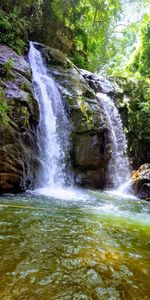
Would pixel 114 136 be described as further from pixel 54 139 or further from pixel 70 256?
pixel 70 256

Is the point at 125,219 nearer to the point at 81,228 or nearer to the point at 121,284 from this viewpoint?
the point at 81,228

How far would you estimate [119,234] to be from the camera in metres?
4.06

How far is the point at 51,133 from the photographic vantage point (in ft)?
31.8

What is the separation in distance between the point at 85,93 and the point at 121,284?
10248 mm

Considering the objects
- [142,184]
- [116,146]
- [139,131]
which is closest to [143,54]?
[139,131]

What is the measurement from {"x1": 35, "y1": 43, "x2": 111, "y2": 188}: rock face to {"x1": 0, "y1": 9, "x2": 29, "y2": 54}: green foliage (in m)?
1.90

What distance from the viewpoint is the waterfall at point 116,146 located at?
11906 mm

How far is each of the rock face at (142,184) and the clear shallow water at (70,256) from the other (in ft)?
15.4

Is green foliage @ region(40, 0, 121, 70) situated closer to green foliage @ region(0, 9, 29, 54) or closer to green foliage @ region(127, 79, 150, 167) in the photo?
green foliage @ region(0, 9, 29, 54)

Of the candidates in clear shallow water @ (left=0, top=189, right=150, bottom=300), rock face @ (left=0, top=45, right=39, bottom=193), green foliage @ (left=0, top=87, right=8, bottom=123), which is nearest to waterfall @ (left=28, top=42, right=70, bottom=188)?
rock face @ (left=0, top=45, right=39, bottom=193)

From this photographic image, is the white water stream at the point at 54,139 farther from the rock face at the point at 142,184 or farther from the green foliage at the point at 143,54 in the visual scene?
the green foliage at the point at 143,54

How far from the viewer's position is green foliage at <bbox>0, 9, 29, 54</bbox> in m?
10.2

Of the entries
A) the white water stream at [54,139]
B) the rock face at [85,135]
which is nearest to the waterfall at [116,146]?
the white water stream at [54,139]

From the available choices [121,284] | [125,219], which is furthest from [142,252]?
[125,219]
